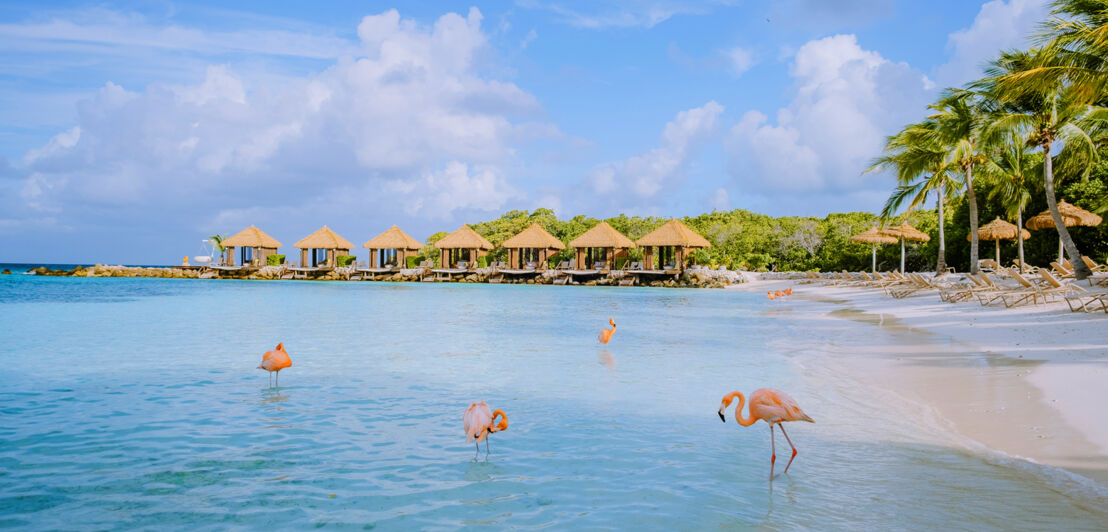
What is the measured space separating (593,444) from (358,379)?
391 centimetres

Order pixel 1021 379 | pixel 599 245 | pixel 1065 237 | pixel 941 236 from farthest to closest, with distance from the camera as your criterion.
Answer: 1. pixel 599 245
2. pixel 941 236
3. pixel 1065 237
4. pixel 1021 379

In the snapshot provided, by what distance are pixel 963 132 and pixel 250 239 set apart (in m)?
41.6

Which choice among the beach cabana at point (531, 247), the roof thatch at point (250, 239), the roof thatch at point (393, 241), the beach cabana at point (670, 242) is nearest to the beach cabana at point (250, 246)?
the roof thatch at point (250, 239)

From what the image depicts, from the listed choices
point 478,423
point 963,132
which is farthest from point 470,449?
point 963,132

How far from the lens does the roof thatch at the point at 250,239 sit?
43.8 meters

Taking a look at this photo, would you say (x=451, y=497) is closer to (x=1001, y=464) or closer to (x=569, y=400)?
(x=569, y=400)

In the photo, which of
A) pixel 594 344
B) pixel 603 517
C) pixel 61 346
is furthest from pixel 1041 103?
pixel 61 346

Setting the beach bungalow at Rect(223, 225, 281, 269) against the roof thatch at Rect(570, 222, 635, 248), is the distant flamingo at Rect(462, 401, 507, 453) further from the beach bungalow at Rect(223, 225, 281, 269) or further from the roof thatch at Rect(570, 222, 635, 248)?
the beach bungalow at Rect(223, 225, 281, 269)

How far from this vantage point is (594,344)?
453 inches

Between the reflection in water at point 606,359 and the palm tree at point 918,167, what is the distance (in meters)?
17.0

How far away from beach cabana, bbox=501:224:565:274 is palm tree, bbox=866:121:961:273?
20844mm

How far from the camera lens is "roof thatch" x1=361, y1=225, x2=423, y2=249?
43.5 meters

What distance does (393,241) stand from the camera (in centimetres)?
4369

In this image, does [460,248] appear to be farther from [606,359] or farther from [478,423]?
[478,423]
